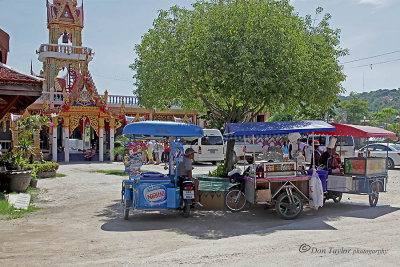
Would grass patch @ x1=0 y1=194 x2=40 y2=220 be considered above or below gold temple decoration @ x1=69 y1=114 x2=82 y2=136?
below

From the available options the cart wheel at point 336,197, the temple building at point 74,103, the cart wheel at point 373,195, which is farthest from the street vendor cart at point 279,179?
the temple building at point 74,103

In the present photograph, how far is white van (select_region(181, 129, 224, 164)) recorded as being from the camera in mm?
23109

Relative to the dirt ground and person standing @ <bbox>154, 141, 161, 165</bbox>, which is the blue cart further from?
person standing @ <bbox>154, 141, 161, 165</bbox>

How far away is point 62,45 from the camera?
104ft

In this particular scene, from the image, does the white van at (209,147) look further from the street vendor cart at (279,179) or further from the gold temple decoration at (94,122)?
the street vendor cart at (279,179)

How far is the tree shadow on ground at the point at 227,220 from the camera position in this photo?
787 centimetres

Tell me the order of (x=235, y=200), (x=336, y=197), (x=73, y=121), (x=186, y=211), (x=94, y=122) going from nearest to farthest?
(x=186, y=211), (x=235, y=200), (x=336, y=197), (x=73, y=121), (x=94, y=122)

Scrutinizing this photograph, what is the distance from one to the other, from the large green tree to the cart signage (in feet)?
11.1

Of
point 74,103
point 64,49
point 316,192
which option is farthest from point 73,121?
point 316,192

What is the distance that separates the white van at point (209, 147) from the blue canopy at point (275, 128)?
1357cm

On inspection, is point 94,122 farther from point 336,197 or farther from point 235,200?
point 336,197

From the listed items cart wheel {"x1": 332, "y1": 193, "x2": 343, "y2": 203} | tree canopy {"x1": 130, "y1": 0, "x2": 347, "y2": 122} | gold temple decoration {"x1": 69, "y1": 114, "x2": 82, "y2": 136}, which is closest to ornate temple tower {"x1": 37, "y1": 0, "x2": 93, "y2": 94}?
gold temple decoration {"x1": 69, "y1": 114, "x2": 82, "y2": 136}

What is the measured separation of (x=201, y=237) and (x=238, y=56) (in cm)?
486

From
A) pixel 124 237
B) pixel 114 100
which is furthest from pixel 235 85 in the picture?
pixel 114 100
